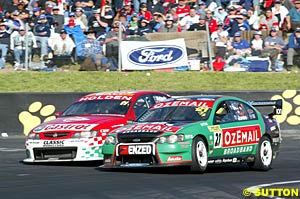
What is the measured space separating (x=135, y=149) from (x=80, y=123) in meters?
2.26

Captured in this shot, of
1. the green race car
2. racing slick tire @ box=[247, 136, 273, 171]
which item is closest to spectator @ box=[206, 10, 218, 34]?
the green race car

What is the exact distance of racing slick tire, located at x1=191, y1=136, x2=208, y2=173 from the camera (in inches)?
490

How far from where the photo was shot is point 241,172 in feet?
43.7

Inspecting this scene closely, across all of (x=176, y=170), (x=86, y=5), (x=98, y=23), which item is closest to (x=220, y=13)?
(x=98, y=23)

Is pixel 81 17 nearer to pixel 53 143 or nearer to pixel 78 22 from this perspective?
pixel 78 22

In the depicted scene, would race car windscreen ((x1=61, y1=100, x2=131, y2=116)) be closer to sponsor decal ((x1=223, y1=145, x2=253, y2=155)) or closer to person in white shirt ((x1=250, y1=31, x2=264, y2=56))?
sponsor decal ((x1=223, y1=145, x2=253, y2=155))

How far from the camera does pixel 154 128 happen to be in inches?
498

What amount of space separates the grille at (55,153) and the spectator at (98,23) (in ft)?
33.6

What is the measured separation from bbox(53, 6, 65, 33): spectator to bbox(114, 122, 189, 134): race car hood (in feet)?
37.6

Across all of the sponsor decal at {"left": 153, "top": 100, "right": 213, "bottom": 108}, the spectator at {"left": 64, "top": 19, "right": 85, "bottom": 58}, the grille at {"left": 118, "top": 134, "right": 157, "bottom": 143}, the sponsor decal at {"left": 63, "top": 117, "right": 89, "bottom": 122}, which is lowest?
the sponsor decal at {"left": 63, "top": 117, "right": 89, "bottom": 122}

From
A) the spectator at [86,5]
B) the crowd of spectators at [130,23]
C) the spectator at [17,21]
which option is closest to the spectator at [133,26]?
the crowd of spectators at [130,23]

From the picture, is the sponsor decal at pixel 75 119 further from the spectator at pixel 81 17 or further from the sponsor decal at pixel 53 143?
the spectator at pixel 81 17

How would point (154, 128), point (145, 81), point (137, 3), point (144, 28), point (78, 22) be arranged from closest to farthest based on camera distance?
point (154, 128), point (145, 81), point (144, 28), point (78, 22), point (137, 3)

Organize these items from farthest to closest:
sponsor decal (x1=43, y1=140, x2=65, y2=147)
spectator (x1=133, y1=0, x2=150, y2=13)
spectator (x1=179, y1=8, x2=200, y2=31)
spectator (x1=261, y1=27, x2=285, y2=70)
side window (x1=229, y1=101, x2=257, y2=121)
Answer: spectator (x1=133, y1=0, x2=150, y2=13), spectator (x1=179, y1=8, x2=200, y2=31), spectator (x1=261, y1=27, x2=285, y2=70), sponsor decal (x1=43, y1=140, x2=65, y2=147), side window (x1=229, y1=101, x2=257, y2=121)
